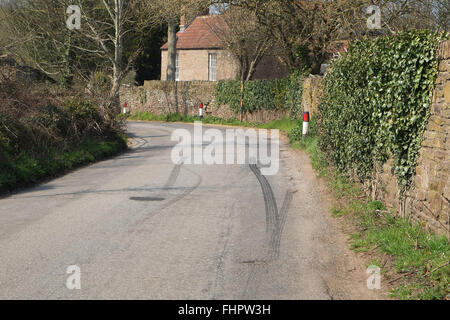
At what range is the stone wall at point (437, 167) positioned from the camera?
6641 mm

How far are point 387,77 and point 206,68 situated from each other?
39447 millimetres

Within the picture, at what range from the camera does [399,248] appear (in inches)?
261

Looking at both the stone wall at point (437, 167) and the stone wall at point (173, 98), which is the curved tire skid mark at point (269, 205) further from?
the stone wall at point (173, 98)

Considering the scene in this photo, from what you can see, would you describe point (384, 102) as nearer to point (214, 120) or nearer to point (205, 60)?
point (214, 120)

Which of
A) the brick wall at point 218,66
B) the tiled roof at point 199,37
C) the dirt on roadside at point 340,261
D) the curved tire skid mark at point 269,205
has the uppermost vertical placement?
the tiled roof at point 199,37

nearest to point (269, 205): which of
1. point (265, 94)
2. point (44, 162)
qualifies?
point (44, 162)

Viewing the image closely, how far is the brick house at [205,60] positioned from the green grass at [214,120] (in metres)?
6.55

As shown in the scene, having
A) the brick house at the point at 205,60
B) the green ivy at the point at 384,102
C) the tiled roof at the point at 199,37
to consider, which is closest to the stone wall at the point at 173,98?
the brick house at the point at 205,60

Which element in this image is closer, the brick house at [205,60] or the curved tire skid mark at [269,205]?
the curved tire skid mark at [269,205]

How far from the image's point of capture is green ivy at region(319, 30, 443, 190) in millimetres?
7449

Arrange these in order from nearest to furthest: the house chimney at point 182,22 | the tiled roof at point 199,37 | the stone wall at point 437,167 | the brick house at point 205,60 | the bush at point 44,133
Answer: the stone wall at point 437,167, the bush at point 44,133, the house chimney at point 182,22, the brick house at point 205,60, the tiled roof at point 199,37

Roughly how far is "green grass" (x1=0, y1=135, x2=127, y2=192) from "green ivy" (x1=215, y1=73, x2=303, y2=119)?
453 inches

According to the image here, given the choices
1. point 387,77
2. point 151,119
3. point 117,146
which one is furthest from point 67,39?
point 387,77

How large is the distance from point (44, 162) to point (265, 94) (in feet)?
69.7
